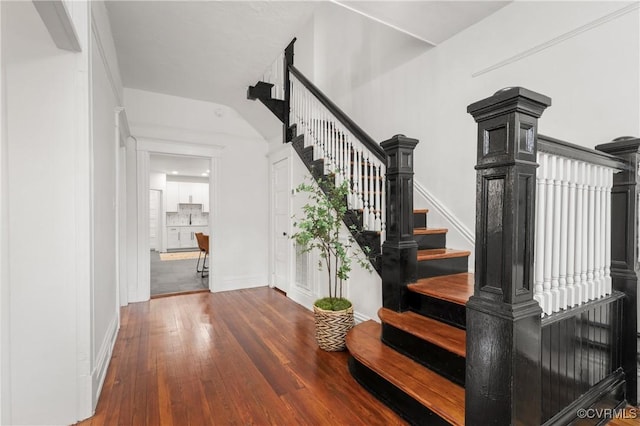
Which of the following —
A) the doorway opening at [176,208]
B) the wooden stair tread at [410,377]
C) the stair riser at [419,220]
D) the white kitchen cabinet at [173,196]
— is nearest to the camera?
the wooden stair tread at [410,377]

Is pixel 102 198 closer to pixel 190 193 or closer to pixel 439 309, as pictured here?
pixel 439 309

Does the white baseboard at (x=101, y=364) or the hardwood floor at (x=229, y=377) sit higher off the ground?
the white baseboard at (x=101, y=364)

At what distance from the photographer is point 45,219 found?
65.7 inches

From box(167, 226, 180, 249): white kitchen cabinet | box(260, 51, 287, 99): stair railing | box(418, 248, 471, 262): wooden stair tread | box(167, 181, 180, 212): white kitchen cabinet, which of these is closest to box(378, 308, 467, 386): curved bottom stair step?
box(418, 248, 471, 262): wooden stair tread

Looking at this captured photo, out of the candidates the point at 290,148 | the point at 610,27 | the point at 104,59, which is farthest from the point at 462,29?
the point at 104,59

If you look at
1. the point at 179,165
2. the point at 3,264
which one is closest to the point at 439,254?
the point at 3,264

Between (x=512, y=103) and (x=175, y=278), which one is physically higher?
(x=512, y=103)

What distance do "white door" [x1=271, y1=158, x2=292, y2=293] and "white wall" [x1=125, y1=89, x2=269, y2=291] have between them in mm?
300

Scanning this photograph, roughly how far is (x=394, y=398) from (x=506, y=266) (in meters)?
1.12

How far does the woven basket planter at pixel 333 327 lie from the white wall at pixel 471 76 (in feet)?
4.16

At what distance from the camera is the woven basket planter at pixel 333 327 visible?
2.52 metres

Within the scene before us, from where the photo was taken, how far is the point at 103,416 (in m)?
1.80

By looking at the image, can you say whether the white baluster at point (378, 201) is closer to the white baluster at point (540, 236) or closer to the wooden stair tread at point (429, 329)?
the wooden stair tread at point (429, 329)

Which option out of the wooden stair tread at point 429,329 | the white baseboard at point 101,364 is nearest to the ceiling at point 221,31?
the wooden stair tread at point 429,329
